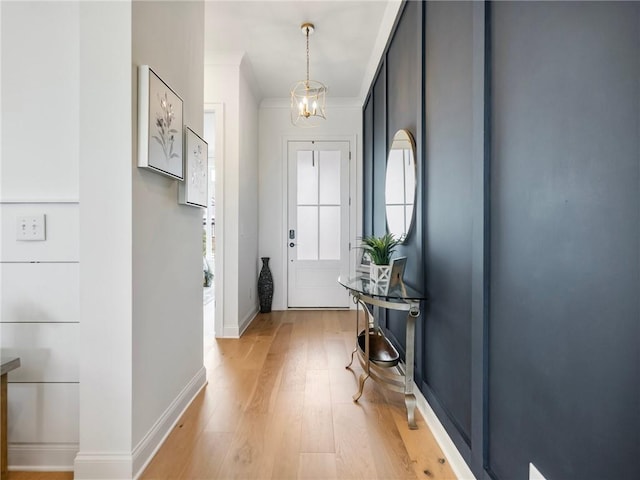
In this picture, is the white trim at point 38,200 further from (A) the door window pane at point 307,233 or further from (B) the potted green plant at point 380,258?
(A) the door window pane at point 307,233

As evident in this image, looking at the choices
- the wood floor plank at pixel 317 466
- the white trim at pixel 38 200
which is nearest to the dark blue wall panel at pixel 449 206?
the wood floor plank at pixel 317 466

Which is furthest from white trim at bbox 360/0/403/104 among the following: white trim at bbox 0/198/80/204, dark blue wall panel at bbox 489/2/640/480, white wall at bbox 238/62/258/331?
white trim at bbox 0/198/80/204

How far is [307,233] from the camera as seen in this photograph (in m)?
4.43

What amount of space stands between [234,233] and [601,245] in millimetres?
3047

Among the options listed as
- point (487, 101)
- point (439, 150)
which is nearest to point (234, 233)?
point (439, 150)

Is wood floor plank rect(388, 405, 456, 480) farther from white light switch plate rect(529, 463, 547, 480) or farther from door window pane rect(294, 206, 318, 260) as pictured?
door window pane rect(294, 206, 318, 260)

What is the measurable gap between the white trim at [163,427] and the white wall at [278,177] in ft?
7.58

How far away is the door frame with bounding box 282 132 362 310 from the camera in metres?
4.41

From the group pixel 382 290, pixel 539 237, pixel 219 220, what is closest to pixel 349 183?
pixel 219 220

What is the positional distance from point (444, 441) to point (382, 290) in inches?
30.3

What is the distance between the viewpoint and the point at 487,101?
1.22 m

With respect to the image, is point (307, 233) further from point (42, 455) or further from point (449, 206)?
point (42, 455)

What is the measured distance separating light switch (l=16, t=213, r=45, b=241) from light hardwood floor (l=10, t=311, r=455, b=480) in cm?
103

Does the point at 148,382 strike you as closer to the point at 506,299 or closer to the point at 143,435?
the point at 143,435
